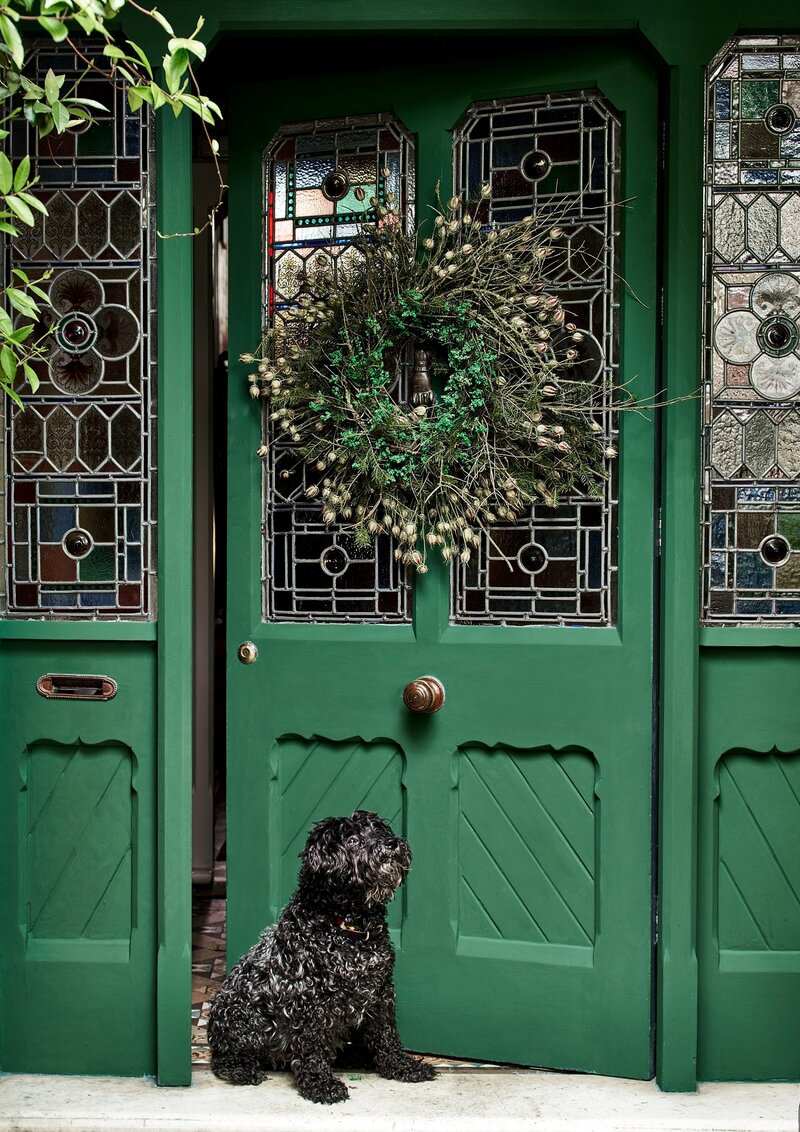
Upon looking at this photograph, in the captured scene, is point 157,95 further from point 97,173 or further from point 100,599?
point 100,599

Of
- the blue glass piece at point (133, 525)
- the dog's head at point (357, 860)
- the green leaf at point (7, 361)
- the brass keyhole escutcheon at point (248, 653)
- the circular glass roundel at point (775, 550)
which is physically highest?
the green leaf at point (7, 361)

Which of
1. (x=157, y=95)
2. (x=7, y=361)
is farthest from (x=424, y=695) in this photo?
(x=157, y=95)

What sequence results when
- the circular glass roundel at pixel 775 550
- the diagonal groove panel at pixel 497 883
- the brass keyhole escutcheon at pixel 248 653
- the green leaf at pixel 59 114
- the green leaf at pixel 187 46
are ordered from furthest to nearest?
the brass keyhole escutcheon at pixel 248 653 < the diagonal groove panel at pixel 497 883 < the circular glass roundel at pixel 775 550 < the green leaf at pixel 59 114 < the green leaf at pixel 187 46

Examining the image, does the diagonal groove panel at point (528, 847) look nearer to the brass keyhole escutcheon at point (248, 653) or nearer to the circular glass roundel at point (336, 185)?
the brass keyhole escutcheon at point (248, 653)

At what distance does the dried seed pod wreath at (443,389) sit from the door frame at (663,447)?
25 cm

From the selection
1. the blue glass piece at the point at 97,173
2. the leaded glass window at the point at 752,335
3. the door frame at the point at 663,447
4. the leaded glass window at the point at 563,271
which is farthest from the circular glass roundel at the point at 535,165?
the blue glass piece at the point at 97,173

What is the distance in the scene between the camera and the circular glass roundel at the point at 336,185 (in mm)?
2770

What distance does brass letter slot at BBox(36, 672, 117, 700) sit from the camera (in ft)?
8.70

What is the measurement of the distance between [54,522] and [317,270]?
984 mm

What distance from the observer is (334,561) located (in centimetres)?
279

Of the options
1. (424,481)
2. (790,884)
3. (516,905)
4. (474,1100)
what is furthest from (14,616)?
(790,884)

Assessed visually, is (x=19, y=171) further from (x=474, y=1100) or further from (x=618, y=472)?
(x=474, y=1100)

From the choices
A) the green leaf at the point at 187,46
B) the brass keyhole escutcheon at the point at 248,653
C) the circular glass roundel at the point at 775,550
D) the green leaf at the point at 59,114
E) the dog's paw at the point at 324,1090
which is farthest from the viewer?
the brass keyhole escutcheon at the point at 248,653

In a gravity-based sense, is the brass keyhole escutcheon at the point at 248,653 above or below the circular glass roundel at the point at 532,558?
below
